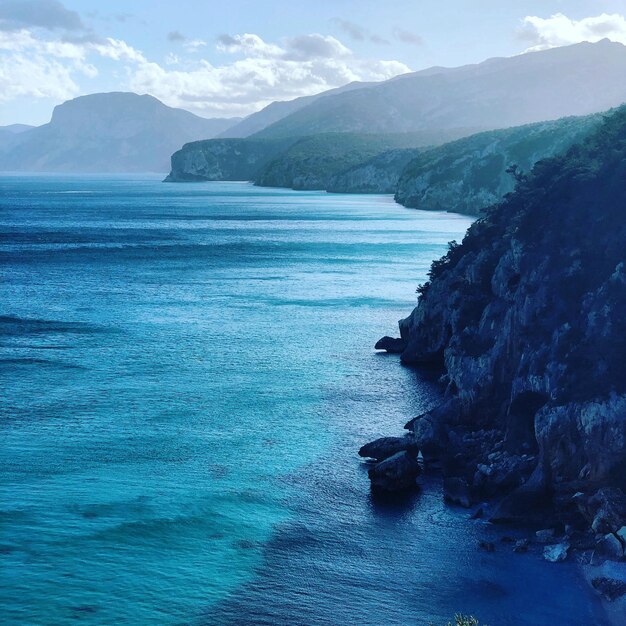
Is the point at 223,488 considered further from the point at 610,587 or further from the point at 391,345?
the point at 391,345

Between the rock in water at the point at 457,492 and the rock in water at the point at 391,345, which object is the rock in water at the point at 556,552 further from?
the rock in water at the point at 391,345

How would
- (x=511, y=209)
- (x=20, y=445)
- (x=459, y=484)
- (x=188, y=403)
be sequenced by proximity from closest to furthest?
(x=459, y=484) → (x=20, y=445) → (x=188, y=403) → (x=511, y=209)

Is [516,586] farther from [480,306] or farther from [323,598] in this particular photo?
[480,306]

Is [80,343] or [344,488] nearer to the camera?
[344,488]

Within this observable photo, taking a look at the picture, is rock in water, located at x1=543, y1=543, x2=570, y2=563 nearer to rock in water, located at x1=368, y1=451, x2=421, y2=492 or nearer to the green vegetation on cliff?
the green vegetation on cliff

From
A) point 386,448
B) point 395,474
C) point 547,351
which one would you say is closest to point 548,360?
point 547,351

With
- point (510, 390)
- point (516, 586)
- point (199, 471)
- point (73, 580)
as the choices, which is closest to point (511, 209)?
point (510, 390)

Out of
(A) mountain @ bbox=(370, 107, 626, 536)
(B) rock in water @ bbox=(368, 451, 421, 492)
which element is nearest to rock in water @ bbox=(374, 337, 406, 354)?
(A) mountain @ bbox=(370, 107, 626, 536)

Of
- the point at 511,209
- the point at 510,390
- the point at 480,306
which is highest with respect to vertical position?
the point at 511,209
